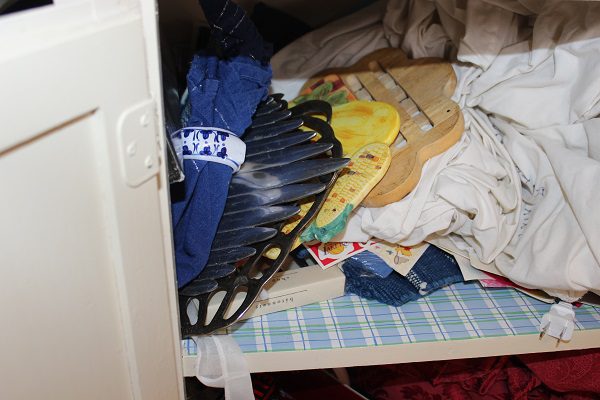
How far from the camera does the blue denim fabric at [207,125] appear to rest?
680 mm

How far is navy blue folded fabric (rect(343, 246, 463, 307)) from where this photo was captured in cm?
81

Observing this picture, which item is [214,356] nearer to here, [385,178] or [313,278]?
[313,278]

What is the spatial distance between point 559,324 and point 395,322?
0.20m

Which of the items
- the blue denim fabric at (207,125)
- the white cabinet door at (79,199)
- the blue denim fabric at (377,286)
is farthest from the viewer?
the blue denim fabric at (377,286)

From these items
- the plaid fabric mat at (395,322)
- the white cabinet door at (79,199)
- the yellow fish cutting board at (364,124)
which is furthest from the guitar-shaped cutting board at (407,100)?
the white cabinet door at (79,199)

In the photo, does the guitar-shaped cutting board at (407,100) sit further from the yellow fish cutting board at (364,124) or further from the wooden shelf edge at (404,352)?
the wooden shelf edge at (404,352)

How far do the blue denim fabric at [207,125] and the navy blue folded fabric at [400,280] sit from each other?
0.72 ft

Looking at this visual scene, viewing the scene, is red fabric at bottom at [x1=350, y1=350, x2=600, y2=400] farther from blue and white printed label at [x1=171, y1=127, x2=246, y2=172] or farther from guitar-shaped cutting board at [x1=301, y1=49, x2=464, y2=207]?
blue and white printed label at [x1=171, y1=127, x2=246, y2=172]

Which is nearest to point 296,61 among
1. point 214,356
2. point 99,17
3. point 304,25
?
point 304,25

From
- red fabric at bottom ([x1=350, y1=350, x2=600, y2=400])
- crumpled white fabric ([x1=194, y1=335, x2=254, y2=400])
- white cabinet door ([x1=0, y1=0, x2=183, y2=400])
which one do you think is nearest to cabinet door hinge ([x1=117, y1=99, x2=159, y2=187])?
white cabinet door ([x1=0, y1=0, x2=183, y2=400])

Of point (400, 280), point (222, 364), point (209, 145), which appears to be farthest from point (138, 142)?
point (400, 280)

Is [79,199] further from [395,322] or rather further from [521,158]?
[521,158]

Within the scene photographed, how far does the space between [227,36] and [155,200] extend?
0.29m

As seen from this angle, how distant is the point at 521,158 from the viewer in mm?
793
